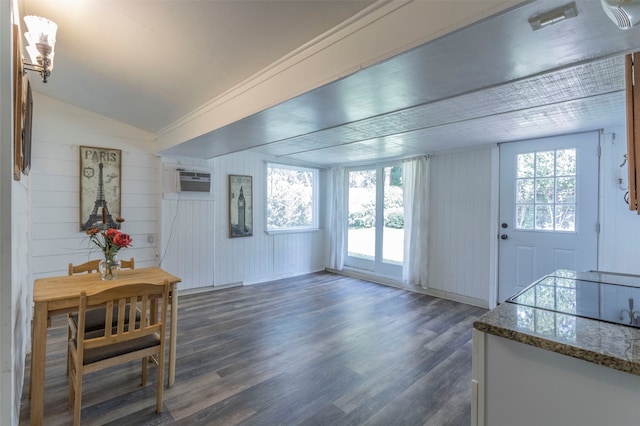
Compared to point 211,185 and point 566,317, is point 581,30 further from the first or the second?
point 211,185

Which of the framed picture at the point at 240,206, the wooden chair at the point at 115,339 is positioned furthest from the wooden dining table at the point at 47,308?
the framed picture at the point at 240,206

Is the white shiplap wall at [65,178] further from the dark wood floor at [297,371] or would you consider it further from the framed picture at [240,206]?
the framed picture at [240,206]

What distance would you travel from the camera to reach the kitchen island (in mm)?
887

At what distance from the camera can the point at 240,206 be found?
4.94 m

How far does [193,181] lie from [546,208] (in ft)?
15.2

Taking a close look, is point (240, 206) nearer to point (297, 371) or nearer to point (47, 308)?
point (297, 371)

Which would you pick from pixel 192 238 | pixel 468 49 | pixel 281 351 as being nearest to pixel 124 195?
pixel 192 238

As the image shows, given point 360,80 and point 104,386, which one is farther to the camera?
point 104,386

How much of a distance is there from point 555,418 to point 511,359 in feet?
0.66

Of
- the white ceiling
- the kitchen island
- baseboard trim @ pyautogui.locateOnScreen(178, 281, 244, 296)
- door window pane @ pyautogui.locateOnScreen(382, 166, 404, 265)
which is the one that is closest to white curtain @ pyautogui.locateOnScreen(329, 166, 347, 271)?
door window pane @ pyautogui.locateOnScreen(382, 166, 404, 265)

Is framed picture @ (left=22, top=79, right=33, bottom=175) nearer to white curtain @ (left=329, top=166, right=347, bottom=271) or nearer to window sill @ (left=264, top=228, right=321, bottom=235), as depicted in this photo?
window sill @ (left=264, top=228, right=321, bottom=235)

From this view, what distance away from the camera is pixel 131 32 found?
75.4 inches

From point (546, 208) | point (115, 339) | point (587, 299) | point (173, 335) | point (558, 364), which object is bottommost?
point (173, 335)

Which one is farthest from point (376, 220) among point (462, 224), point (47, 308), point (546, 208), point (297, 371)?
point (47, 308)
